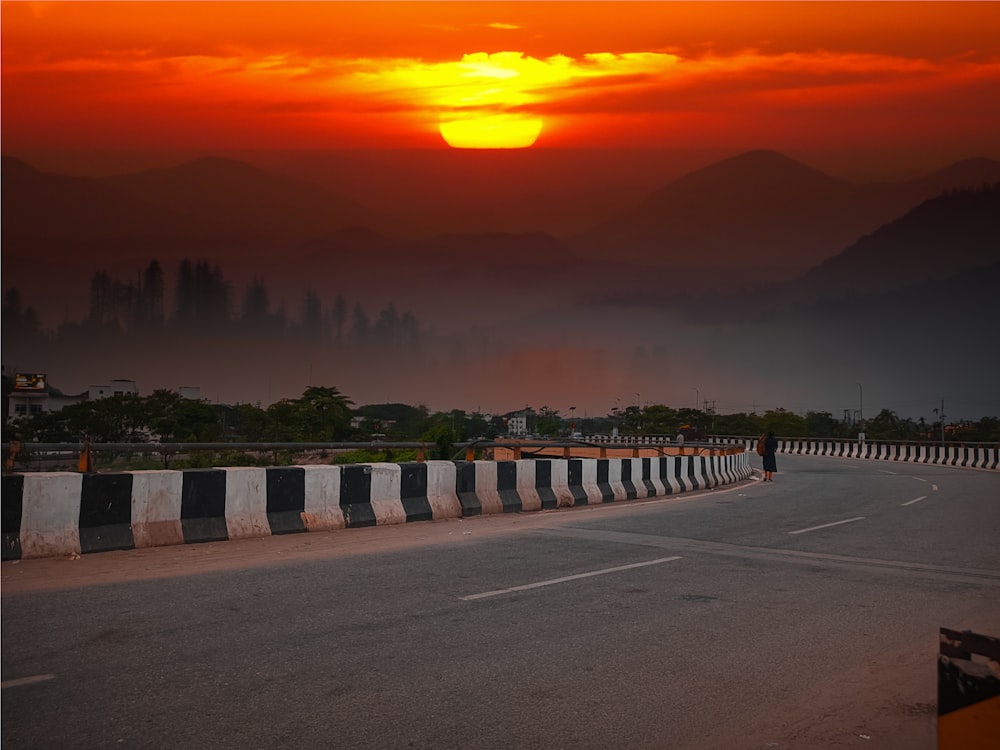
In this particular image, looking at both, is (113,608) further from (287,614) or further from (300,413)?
(300,413)

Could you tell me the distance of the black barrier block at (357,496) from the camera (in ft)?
44.0

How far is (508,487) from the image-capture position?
16.4m

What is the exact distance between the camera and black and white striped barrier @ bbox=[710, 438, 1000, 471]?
45.2 meters

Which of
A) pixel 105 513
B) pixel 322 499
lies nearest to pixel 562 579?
pixel 322 499

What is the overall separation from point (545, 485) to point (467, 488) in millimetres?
2314

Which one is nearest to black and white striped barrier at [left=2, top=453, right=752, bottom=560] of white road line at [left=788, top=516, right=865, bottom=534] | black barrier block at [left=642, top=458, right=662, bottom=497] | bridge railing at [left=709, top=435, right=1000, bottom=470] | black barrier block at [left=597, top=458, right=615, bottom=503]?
black barrier block at [left=597, top=458, right=615, bottom=503]

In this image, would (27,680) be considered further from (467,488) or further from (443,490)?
(467,488)

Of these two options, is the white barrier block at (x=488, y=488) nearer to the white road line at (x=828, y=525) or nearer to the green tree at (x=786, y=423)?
the white road line at (x=828, y=525)

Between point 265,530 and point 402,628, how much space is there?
5.60 m

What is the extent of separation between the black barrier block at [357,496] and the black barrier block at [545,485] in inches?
163

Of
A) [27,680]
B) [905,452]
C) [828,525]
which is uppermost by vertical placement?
[905,452]

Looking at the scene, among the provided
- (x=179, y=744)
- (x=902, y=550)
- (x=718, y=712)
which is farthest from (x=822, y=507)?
(x=179, y=744)

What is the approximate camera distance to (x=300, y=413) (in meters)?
95.4

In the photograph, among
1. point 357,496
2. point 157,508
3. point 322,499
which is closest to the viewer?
point 157,508
